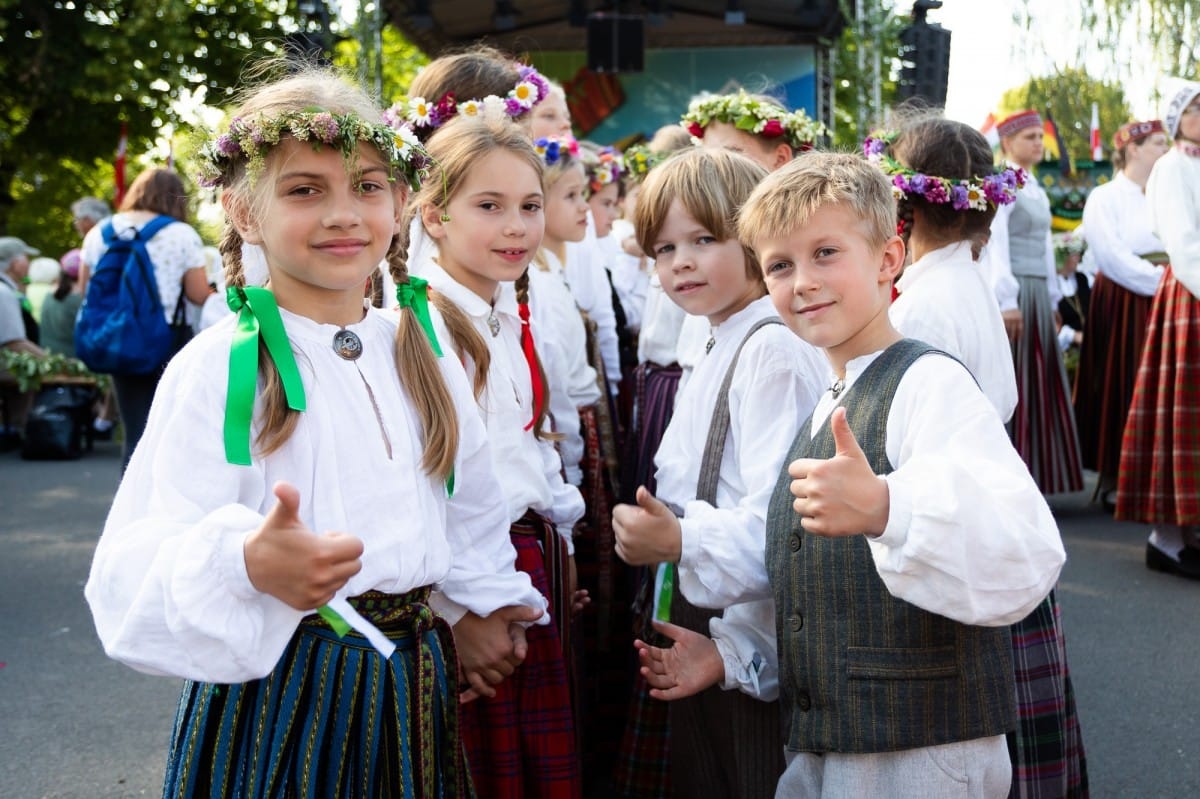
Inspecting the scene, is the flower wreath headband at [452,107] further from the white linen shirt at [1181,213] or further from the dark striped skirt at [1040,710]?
the white linen shirt at [1181,213]

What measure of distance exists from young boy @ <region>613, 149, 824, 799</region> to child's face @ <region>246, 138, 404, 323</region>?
723mm

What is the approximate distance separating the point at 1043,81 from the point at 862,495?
31498mm

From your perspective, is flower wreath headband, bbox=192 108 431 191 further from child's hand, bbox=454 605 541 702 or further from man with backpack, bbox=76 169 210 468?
man with backpack, bbox=76 169 210 468

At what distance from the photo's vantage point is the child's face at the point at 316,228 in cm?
204

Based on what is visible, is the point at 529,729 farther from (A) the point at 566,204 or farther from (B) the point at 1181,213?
(B) the point at 1181,213

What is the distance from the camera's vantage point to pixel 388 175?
219 centimetres

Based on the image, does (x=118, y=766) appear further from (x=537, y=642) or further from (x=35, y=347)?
(x=35, y=347)

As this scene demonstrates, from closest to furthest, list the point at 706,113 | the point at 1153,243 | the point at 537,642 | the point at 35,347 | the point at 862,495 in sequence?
1. the point at 862,495
2. the point at 537,642
3. the point at 706,113
4. the point at 1153,243
5. the point at 35,347

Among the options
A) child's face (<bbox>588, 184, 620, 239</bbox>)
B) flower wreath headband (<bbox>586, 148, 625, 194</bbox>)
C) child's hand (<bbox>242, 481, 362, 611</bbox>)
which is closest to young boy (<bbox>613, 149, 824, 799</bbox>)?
child's hand (<bbox>242, 481, 362, 611</bbox>)

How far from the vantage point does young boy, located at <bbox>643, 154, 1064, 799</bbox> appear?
5.91 ft

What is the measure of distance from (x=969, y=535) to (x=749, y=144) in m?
2.45

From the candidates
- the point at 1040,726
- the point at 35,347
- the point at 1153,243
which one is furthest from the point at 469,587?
the point at 35,347

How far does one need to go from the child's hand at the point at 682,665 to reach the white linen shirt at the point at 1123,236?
509 cm

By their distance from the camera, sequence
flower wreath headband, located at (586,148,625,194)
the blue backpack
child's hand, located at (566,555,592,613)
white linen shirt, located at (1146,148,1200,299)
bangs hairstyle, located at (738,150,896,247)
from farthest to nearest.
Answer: the blue backpack → flower wreath headband, located at (586,148,625,194) → white linen shirt, located at (1146,148,1200,299) → child's hand, located at (566,555,592,613) → bangs hairstyle, located at (738,150,896,247)
